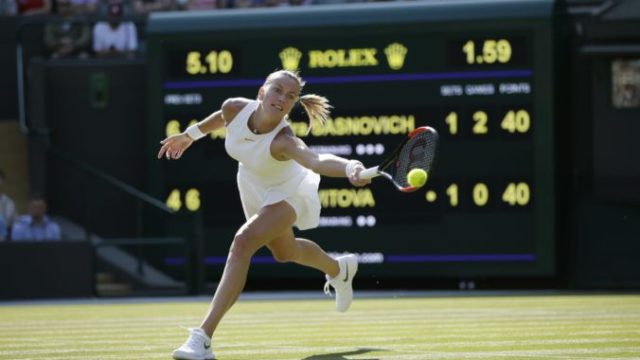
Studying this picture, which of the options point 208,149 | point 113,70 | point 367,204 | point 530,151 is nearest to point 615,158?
point 530,151

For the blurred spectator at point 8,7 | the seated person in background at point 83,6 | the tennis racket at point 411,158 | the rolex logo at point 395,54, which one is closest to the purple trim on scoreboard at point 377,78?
the rolex logo at point 395,54

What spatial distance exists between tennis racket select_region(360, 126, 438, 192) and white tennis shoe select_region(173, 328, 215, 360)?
1.27 metres

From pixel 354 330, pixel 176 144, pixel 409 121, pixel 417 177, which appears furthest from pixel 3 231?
pixel 417 177

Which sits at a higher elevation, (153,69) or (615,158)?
(153,69)

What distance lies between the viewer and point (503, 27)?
752 inches

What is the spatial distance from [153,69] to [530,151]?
207 inches

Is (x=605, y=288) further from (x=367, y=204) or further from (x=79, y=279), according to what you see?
(x=79, y=279)

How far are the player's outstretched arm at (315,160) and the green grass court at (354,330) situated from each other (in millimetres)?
1105

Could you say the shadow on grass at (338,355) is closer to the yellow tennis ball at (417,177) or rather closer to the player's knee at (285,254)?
the player's knee at (285,254)

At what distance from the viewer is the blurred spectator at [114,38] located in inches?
854

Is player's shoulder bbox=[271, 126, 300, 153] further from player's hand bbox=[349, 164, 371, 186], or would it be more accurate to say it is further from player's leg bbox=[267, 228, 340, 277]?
player's hand bbox=[349, 164, 371, 186]

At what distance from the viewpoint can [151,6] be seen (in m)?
22.9

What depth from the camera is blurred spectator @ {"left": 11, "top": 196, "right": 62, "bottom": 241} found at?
1997cm

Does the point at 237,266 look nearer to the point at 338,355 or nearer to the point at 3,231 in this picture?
the point at 338,355
